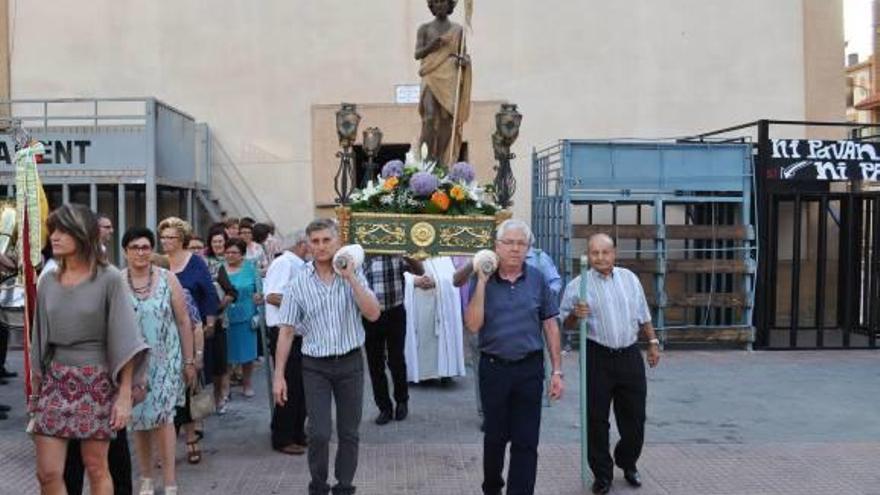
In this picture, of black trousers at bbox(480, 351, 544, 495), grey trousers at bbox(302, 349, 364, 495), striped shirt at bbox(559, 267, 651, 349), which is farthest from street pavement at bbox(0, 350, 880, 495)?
striped shirt at bbox(559, 267, 651, 349)

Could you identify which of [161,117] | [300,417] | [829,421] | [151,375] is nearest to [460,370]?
[300,417]

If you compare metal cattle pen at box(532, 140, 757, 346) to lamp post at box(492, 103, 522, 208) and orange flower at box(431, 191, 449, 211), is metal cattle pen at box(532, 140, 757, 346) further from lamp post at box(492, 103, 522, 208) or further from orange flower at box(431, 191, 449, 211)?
orange flower at box(431, 191, 449, 211)

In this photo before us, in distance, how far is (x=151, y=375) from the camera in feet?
16.4

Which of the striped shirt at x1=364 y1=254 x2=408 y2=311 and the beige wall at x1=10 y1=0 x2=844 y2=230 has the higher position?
the beige wall at x1=10 y1=0 x2=844 y2=230

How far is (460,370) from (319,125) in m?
6.06

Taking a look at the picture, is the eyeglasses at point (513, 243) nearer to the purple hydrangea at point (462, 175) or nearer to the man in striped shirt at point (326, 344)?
the man in striped shirt at point (326, 344)

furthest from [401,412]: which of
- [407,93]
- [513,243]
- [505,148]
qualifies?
[407,93]

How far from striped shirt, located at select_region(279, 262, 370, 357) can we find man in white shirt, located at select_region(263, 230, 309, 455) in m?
1.33

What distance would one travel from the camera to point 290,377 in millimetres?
6297

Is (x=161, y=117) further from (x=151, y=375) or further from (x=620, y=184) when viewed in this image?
(x=151, y=375)

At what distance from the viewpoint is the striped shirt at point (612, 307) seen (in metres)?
5.39

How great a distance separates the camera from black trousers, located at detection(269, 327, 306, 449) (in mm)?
6266

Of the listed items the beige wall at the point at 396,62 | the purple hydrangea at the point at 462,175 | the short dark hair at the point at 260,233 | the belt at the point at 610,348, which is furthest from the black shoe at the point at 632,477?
the beige wall at the point at 396,62

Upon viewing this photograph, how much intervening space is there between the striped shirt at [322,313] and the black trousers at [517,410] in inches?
32.1
